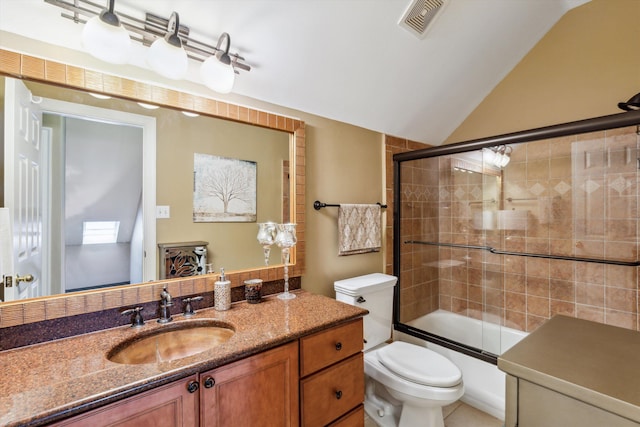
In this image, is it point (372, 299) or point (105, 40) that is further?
point (372, 299)

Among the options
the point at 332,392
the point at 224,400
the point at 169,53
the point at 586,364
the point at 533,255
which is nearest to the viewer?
the point at 586,364

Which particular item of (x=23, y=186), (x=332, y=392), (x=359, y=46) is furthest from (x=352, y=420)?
(x=359, y=46)

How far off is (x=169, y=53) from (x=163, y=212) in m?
0.68

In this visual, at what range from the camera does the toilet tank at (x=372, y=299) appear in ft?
6.41

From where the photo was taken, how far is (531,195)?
2.46 metres

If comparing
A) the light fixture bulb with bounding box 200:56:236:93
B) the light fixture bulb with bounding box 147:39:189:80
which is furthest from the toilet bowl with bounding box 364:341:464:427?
the light fixture bulb with bounding box 147:39:189:80

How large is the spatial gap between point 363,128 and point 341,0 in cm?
94

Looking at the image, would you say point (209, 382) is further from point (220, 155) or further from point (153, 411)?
point (220, 155)

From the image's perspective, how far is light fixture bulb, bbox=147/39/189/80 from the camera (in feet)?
3.86

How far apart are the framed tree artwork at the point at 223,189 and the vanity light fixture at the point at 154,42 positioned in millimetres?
383

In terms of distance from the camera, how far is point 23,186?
3.59 feet

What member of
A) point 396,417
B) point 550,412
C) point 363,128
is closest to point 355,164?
point 363,128

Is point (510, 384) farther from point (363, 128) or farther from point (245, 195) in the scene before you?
point (363, 128)

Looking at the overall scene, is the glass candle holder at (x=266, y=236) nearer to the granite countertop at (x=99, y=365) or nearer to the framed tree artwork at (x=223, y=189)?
the framed tree artwork at (x=223, y=189)
